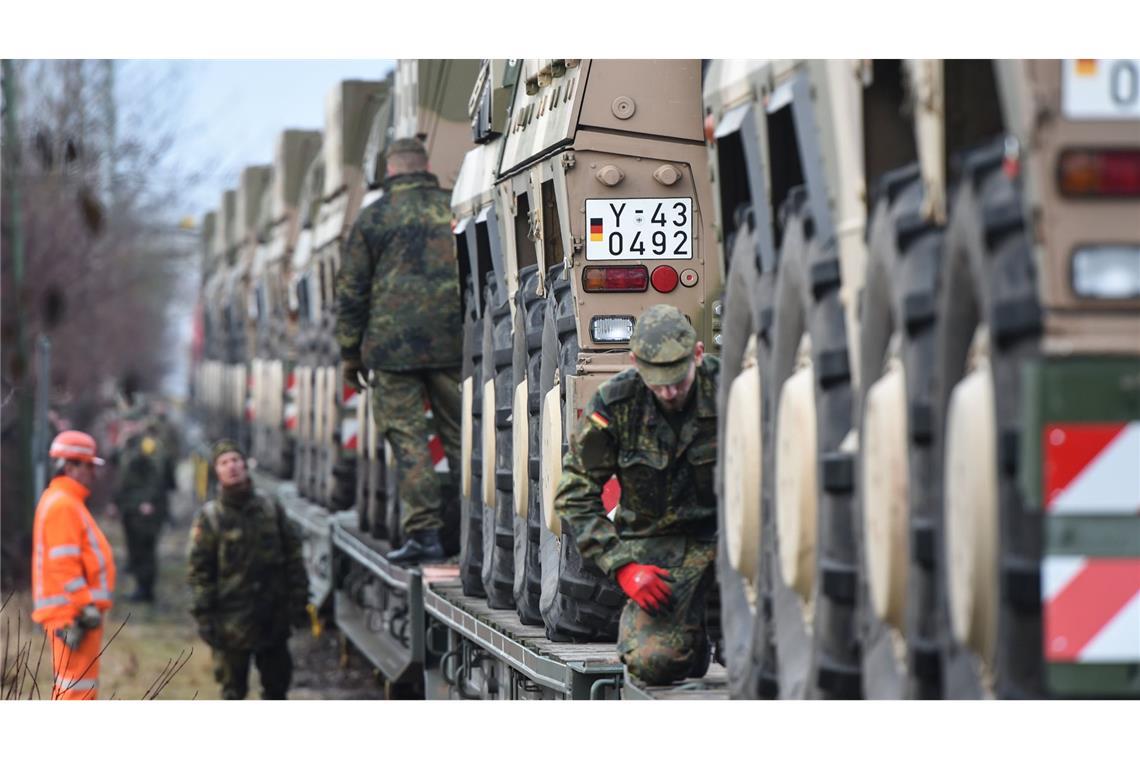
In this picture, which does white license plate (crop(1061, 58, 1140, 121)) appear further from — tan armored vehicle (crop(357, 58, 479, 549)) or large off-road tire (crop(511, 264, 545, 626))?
tan armored vehicle (crop(357, 58, 479, 549))

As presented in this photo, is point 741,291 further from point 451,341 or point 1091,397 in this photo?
point 451,341

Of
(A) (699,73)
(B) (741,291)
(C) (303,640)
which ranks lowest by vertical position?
(C) (303,640)

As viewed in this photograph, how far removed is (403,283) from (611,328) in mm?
3860

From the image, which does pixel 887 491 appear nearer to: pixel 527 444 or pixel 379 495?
pixel 527 444

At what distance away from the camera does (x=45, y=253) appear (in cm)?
2553

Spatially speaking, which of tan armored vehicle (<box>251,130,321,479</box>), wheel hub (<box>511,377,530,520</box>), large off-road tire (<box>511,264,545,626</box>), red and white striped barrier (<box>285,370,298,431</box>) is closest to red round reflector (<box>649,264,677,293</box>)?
large off-road tire (<box>511,264,545,626</box>)

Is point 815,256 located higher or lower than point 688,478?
higher

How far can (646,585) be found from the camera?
25.0 feet

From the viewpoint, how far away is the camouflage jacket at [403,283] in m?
12.2

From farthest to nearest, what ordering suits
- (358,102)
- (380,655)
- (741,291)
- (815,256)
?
(358,102) → (380,655) → (741,291) → (815,256)

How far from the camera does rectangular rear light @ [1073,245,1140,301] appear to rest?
4.51 meters

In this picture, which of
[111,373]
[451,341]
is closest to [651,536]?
[451,341]

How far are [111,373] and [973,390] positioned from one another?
35800 millimetres

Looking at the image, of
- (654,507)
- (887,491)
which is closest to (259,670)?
(654,507)
